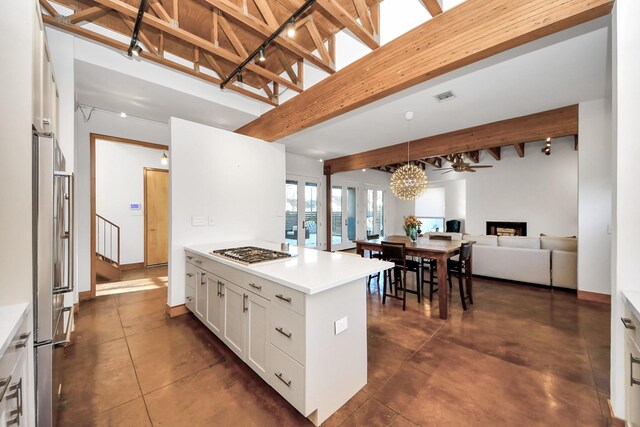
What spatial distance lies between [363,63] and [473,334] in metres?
3.10

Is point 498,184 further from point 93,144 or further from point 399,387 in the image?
point 93,144

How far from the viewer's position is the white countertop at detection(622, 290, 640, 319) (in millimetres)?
1209

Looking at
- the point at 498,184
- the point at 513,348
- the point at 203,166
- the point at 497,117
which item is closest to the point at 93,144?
the point at 203,166

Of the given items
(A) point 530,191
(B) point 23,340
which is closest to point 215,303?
(B) point 23,340

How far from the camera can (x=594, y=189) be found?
365 cm

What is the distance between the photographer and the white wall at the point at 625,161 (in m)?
1.43

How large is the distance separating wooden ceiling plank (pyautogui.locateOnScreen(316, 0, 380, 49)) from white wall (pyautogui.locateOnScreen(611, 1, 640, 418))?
1591 mm

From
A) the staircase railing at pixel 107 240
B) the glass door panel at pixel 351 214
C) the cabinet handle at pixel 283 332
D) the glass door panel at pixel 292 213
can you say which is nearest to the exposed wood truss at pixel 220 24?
the cabinet handle at pixel 283 332

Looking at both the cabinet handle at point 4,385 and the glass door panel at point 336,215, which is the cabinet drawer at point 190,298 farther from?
the glass door panel at point 336,215

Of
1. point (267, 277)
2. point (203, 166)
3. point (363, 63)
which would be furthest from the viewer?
point (203, 166)

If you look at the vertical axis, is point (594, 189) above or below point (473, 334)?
above

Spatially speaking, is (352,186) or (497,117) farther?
(352,186)

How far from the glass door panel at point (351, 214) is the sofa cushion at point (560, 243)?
5070mm

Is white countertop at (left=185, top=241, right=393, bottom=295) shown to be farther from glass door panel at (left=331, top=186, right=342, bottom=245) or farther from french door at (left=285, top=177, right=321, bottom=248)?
glass door panel at (left=331, top=186, right=342, bottom=245)
